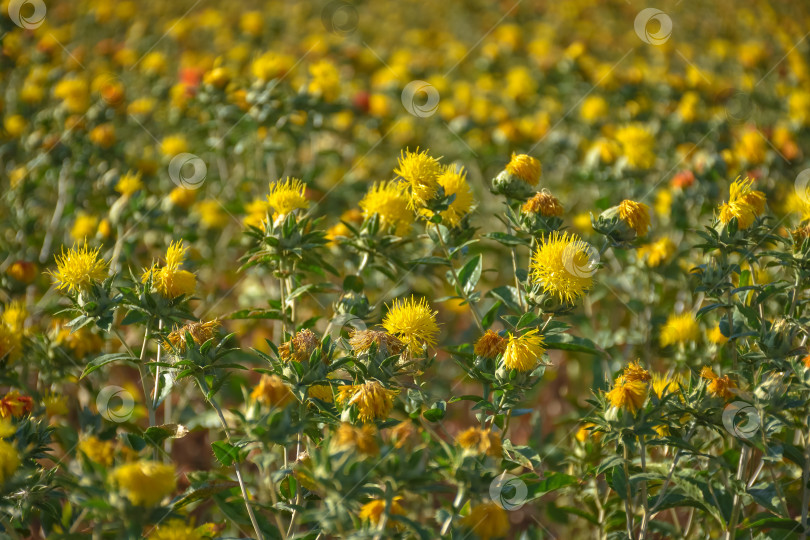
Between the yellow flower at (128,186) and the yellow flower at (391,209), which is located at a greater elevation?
the yellow flower at (391,209)

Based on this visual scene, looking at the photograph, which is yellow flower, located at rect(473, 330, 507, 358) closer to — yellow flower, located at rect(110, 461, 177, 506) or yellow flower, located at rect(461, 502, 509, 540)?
yellow flower, located at rect(461, 502, 509, 540)

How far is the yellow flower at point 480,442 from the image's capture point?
1624 millimetres

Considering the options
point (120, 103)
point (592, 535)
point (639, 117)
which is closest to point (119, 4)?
point (120, 103)

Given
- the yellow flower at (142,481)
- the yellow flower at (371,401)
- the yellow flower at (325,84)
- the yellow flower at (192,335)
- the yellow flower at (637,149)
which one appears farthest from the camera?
the yellow flower at (325,84)

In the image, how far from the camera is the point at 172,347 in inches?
79.1

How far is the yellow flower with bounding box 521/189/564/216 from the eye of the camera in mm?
2275

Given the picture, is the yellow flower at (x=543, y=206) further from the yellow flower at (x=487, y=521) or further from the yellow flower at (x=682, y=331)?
the yellow flower at (x=487, y=521)

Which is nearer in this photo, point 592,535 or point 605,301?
point 592,535

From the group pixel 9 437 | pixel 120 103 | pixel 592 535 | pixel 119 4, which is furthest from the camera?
pixel 119 4

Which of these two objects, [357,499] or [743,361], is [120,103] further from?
[743,361]

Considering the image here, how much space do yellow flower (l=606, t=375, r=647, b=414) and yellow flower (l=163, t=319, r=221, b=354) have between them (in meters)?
1.24

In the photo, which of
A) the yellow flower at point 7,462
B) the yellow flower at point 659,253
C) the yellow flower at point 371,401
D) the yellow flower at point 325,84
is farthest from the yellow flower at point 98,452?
the yellow flower at point 325,84

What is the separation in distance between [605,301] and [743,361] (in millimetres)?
2182

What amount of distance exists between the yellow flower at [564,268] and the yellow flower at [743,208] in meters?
0.53
